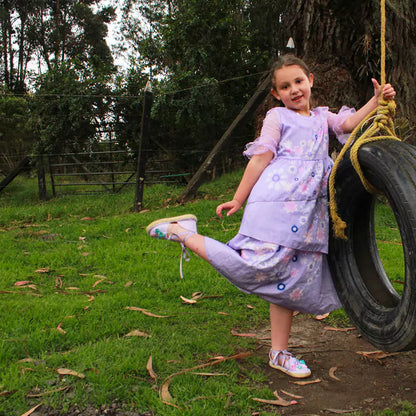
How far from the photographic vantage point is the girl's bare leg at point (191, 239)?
99.0 inches

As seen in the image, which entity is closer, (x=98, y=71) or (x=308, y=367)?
(x=308, y=367)

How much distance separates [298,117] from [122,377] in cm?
171

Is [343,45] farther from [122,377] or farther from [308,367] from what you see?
[122,377]

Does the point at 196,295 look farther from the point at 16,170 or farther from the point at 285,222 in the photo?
the point at 16,170

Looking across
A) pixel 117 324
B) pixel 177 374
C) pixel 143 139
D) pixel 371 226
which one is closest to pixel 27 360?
pixel 117 324

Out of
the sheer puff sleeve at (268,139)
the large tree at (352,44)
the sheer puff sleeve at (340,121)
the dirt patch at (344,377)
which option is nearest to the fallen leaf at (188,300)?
the dirt patch at (344,377)

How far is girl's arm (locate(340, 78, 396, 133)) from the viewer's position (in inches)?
89.0

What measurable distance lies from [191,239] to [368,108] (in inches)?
47.4

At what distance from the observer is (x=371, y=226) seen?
2.64 m

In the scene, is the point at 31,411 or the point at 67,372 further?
the point at 67,372

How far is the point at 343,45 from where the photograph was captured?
22.4 feet

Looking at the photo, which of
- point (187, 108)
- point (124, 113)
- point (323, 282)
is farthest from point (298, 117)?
point (124, 113)

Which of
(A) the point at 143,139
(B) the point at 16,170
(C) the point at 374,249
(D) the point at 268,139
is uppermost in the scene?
(A) the point at 143,139

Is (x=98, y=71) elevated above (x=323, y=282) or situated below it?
above
